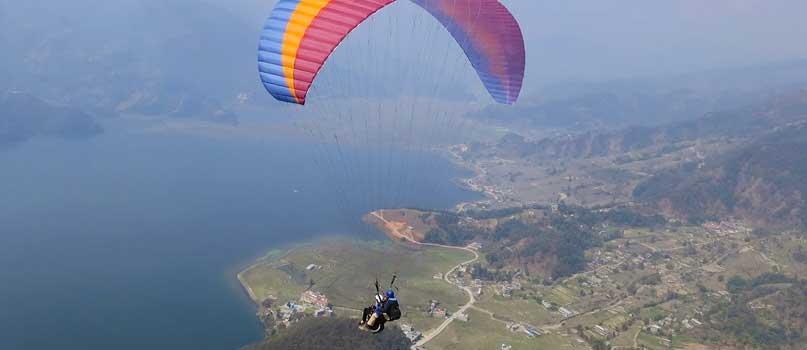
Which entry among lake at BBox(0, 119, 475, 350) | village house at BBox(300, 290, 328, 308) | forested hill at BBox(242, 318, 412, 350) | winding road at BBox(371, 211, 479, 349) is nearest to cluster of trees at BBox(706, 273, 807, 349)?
winding road at BBox(371, 211, 479, 349)

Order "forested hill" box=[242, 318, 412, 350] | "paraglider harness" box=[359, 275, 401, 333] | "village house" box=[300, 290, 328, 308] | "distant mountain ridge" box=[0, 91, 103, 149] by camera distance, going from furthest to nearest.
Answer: "distant mountain ridge" box=[0, 91, 103, 149]
"village house" box=[300, 290, 328, 308]
"forested hill" box=[242, 318, 412, 350]
"paraglider harness" box=[359, 275, 401, 333]

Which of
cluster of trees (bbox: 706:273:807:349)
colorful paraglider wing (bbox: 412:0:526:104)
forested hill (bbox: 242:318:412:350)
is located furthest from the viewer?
cluster of trees (bbox: 706:273:807:349)

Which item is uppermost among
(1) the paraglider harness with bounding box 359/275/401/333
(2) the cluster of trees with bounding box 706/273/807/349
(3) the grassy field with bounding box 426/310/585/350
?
(1) the paraglider harness with bounding box 359/275/401/333

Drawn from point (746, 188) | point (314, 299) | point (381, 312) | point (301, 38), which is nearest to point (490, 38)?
point (301, 38)

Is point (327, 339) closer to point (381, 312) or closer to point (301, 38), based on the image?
point (381, 312)

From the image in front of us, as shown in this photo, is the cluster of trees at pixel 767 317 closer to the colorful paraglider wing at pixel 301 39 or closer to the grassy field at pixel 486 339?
the grassy field at pixel 486 339

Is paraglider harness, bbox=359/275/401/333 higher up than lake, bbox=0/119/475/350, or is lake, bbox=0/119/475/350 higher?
paraglider harness, bbox=359/275/401/333

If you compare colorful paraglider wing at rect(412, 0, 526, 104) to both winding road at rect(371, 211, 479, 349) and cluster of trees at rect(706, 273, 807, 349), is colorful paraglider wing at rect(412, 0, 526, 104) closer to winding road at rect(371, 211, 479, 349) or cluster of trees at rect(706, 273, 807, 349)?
winding road at rect(371, 211, 479, 349)
